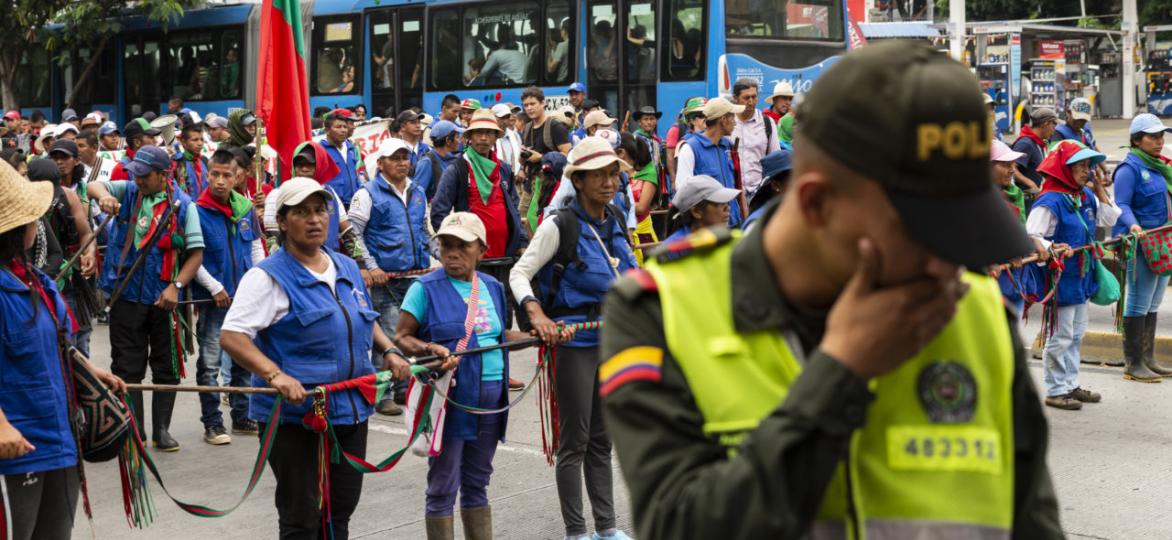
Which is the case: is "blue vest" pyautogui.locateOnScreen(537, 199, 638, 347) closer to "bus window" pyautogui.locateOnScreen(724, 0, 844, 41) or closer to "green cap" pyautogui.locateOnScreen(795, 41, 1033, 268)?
"green cap" pyautogui.locateOnScreen(795, 41, 1033, 268)

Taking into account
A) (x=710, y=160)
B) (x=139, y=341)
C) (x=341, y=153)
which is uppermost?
(x=341, y=153)

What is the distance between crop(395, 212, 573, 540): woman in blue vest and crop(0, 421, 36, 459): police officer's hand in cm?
176

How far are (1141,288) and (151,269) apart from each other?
6.59 m

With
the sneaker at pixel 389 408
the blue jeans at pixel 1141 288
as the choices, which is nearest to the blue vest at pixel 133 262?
the sneaker at pixel 389 408

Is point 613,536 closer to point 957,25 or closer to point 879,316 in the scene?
point 879,316

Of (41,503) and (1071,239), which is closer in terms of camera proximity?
(41,503)

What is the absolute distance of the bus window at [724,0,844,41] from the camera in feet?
63.6

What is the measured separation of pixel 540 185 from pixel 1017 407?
9.94 m

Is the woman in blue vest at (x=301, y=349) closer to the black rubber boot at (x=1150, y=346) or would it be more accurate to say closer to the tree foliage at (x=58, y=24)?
the black rubber boot at (x=1150, y=346)

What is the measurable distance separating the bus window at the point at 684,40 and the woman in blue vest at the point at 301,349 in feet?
46.9

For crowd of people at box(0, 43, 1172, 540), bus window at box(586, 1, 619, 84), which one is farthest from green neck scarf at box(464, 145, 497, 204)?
bus window at box(586, 1, 619, 84)

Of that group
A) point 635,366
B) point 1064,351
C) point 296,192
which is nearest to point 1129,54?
point 1064,351

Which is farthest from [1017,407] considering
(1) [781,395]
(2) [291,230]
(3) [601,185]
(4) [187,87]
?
(4) [187,87]

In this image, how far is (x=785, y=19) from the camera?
20062 mm
